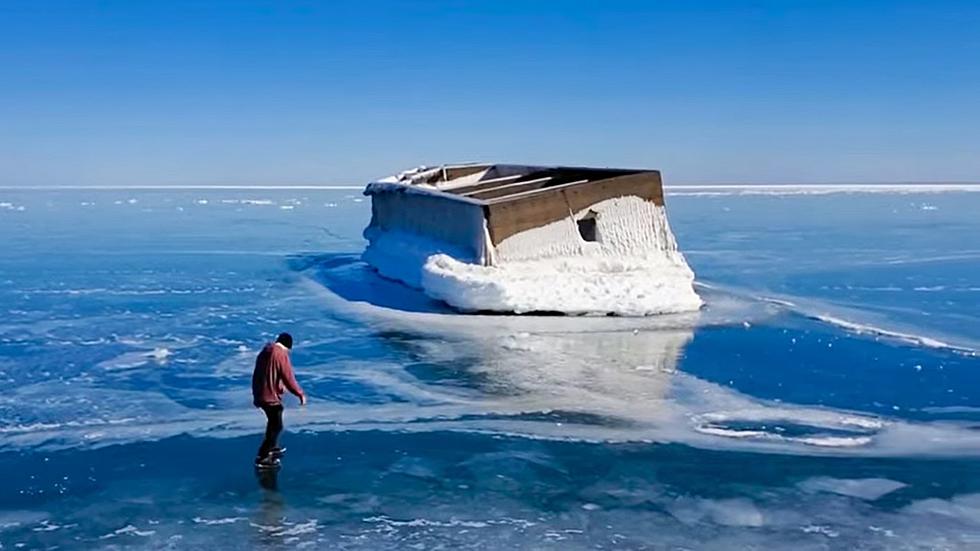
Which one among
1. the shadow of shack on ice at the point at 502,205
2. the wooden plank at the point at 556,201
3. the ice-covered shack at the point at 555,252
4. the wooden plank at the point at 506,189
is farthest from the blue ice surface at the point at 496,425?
the wooden plank at the point at 506,189

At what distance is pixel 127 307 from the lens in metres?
15.5

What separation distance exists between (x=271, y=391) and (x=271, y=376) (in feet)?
0.39

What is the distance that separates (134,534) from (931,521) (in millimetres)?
5254

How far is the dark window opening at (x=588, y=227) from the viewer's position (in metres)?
16.6

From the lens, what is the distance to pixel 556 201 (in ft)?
52.3

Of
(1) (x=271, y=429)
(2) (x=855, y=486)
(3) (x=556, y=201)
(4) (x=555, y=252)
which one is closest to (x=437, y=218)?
(3) (x=556, y=201)

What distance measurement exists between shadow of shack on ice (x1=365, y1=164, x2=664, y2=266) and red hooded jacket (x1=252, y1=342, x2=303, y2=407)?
318 inches

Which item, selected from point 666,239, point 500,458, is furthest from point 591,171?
point 500,458

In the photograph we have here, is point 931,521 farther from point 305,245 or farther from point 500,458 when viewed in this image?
point 305,245

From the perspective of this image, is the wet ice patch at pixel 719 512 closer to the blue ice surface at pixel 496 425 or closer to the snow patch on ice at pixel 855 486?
the blue ice surface at pixel 496 425

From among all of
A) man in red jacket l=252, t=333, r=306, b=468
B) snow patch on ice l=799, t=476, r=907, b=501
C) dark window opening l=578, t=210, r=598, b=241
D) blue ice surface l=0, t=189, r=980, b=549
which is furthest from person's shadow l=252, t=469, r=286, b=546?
dark window opening l=578, t=210, r=598, b=241

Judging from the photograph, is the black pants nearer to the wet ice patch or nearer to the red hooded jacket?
the red hooded jacket

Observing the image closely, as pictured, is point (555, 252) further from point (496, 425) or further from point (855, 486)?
point (855, 486)

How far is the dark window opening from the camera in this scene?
16.6 m
